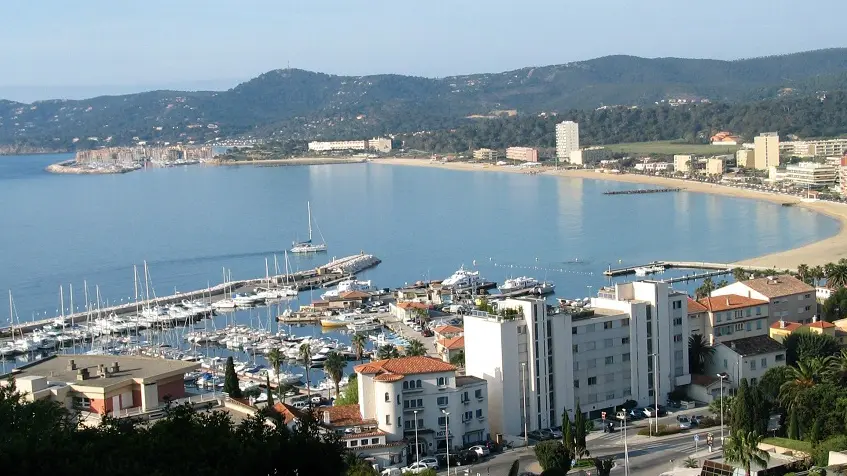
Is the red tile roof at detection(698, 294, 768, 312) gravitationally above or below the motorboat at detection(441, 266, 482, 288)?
above

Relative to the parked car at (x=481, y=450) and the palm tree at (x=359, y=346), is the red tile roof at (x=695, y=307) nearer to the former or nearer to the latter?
the parked car at (x=481, y=450)

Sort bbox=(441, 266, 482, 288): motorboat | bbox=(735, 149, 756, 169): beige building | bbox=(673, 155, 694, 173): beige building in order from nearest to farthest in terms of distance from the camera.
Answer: bbox=(441, 266, 482, 288): motorboat
bbox=(735, 149, 756, 169): beige building
bbox=(673, 155, 694, 173): beige building

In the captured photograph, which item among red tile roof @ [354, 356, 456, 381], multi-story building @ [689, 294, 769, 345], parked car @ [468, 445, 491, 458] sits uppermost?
red tile roof @ [354, 356, 456, 381]

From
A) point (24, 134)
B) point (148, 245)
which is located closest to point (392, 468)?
point (148, 245)

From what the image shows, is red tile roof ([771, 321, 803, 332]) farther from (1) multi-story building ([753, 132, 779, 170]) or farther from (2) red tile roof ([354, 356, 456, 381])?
(1) multi-story building ([753, 132, 779, 170])

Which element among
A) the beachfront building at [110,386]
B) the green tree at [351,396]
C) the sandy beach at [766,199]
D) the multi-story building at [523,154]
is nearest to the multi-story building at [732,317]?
the green tree at [351,396]

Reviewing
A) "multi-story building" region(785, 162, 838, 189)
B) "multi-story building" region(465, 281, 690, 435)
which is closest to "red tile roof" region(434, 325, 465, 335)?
"multi-story building" region(465, 281, 690, 435)

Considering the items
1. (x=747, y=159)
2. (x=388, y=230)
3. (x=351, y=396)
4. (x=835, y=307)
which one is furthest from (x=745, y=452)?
(x=747, y=159)
